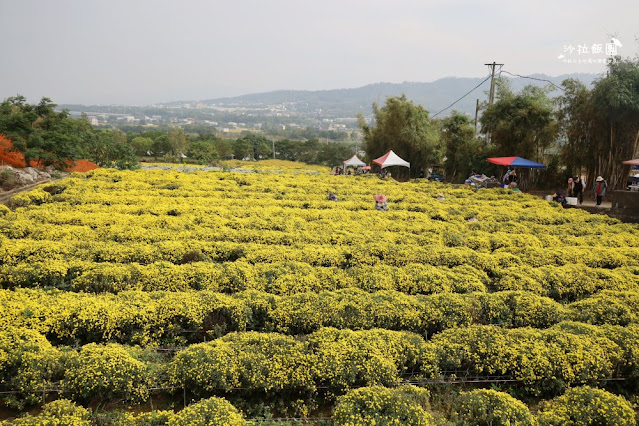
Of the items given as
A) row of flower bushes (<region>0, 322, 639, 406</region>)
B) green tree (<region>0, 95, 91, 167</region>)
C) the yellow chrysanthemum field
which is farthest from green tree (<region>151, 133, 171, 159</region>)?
row of flower bushes (<region>0, 322, 639, 406</region>)

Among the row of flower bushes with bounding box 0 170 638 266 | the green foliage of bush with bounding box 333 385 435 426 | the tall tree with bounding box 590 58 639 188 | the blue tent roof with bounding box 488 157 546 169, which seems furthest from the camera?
the blue tent roof with bounding box 488 157 546 169

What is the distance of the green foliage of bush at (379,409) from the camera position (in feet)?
15.5

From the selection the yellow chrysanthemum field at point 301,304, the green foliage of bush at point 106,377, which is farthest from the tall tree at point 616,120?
the green foliage of bush at point 106,377

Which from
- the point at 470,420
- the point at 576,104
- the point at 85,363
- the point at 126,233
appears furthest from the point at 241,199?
the point at 576,104

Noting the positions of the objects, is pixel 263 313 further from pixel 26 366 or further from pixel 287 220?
pixel 287 220

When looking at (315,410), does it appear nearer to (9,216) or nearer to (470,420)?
(470,420)

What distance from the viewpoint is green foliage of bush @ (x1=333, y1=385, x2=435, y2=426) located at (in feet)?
15.5

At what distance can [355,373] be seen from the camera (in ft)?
18.8

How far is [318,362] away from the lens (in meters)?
5.80

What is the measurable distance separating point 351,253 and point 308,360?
4828 millimetres

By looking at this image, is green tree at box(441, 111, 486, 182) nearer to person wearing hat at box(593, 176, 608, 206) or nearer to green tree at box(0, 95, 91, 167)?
person wearing hat at box(593, 176, 608, 206)

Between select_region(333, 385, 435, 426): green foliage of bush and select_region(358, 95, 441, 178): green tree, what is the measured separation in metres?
24.7

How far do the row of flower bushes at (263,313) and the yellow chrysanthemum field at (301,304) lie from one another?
3 cm

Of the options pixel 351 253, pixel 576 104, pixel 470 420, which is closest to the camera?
pixel 470 420
